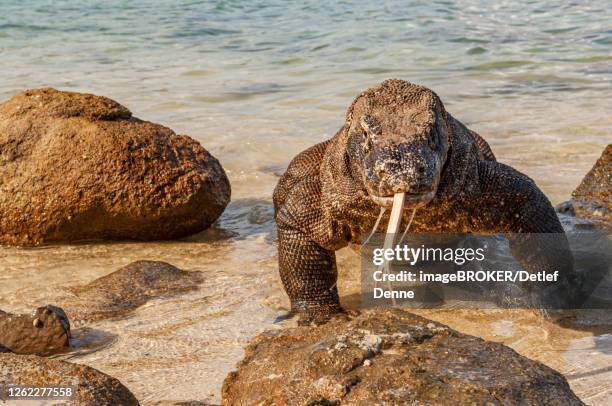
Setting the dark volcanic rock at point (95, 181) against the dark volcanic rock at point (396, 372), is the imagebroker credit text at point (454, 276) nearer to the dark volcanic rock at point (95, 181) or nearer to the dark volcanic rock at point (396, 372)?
the dark volcanic rock at point (95, 181)

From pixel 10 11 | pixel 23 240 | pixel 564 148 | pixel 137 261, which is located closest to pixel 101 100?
pixel 23 240

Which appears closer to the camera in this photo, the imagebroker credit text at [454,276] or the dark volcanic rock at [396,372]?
the dark volcanic rock at [396,372]

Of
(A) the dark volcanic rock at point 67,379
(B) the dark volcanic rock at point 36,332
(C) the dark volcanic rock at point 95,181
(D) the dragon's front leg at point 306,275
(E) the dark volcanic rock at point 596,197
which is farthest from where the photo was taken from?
(E) the dark volcanic rock at point 596,197

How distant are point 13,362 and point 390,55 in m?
13.0

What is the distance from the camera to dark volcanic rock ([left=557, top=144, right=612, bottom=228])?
640 centimetres

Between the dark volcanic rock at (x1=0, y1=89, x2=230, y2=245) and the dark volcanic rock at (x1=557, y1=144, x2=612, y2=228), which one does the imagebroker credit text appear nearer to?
Result: the dark volcanic rock at (x1=557, y1=144, x2=612, y2=228)

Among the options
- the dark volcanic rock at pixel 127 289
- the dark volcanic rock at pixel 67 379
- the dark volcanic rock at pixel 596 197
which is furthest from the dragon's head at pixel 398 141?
the dark volcanic rock at pixel 596 197

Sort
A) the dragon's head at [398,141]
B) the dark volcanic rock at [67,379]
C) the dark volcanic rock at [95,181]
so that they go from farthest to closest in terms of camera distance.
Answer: the dark volcanic rock at [95,181] → the dragon's head at [398,141] → the dark volcanic rock at [67,379]

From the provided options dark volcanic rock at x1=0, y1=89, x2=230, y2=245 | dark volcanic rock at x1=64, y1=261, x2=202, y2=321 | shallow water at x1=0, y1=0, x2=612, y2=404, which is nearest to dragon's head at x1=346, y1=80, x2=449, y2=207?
shallow water at x1=0, y1=0, x2=612, y2=404

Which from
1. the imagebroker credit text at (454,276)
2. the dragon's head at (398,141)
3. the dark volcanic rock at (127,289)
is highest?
the dragon's head at (398,141)

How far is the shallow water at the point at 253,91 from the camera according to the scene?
4742 mm

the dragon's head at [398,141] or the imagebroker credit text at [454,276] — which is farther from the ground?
the dragon's head at [398,141]

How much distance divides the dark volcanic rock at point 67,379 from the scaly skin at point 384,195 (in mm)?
1304

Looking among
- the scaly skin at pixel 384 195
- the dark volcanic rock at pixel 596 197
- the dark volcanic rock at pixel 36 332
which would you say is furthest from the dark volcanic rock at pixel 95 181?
the dark volcanic rock at pixel 596 197
